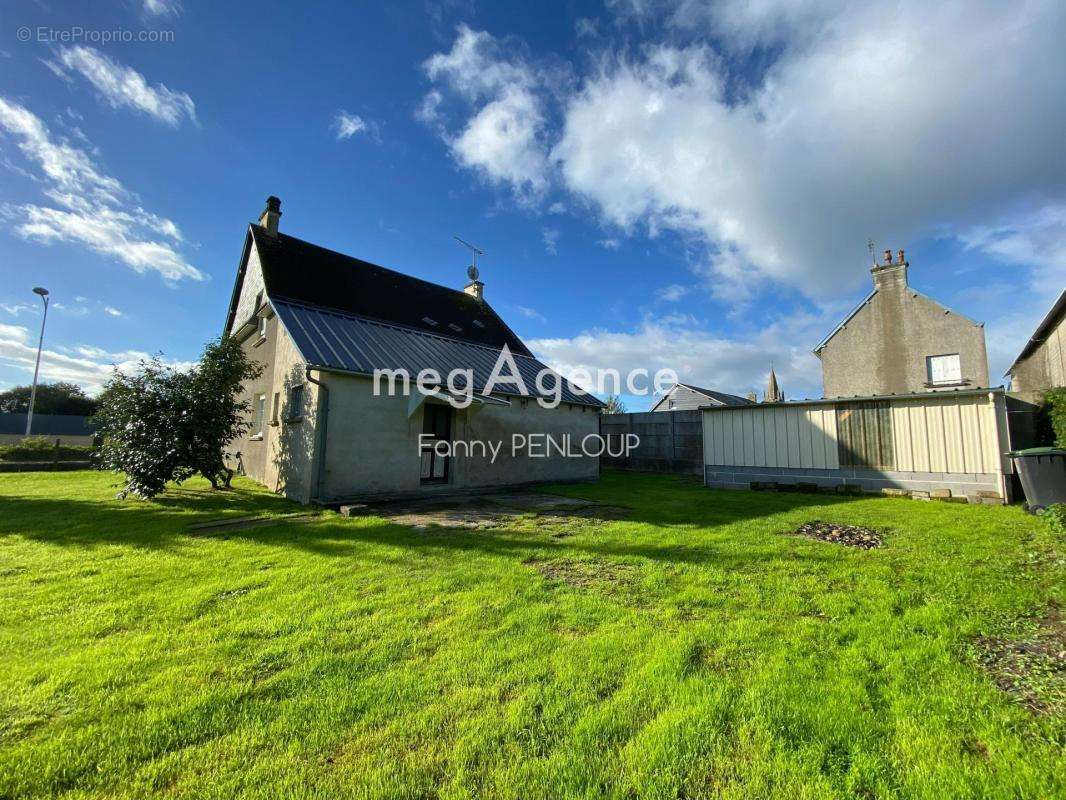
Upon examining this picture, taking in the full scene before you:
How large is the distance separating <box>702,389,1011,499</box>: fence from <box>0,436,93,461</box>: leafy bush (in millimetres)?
21935

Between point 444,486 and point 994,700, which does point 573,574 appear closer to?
point 994,700

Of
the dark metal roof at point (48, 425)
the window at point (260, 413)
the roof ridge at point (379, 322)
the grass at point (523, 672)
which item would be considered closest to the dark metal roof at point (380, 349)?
the roof ridge at point (379, 322)

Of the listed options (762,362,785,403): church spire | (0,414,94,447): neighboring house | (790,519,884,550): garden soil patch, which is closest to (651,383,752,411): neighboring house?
(762,362,785,403): church spire

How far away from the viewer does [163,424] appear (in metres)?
8.80

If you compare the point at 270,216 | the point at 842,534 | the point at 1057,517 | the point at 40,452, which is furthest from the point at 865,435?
the point at 40,452

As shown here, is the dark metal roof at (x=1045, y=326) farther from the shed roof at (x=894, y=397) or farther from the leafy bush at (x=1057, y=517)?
the leafy bush at (x=1057, y=517)

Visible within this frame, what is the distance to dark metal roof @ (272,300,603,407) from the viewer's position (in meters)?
9.48

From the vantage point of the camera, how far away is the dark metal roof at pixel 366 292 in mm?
13109

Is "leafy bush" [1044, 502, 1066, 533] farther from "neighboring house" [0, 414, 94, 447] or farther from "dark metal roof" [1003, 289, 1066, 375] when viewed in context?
"neighboring house" [0, 414, 94, 447]

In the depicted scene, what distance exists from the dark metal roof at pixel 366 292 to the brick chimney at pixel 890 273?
592 inches

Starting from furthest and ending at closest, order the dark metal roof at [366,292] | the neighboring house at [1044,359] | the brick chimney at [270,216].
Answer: the brick chimney at [270,216] → the dark metal roof at [366,292] → the neighboring house at [1044,359]

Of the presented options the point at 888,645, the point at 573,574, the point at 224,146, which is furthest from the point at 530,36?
the point at 888,645

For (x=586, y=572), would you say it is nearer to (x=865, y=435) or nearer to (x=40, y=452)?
(x=865, y=435)

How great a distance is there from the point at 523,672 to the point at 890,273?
21.9m
